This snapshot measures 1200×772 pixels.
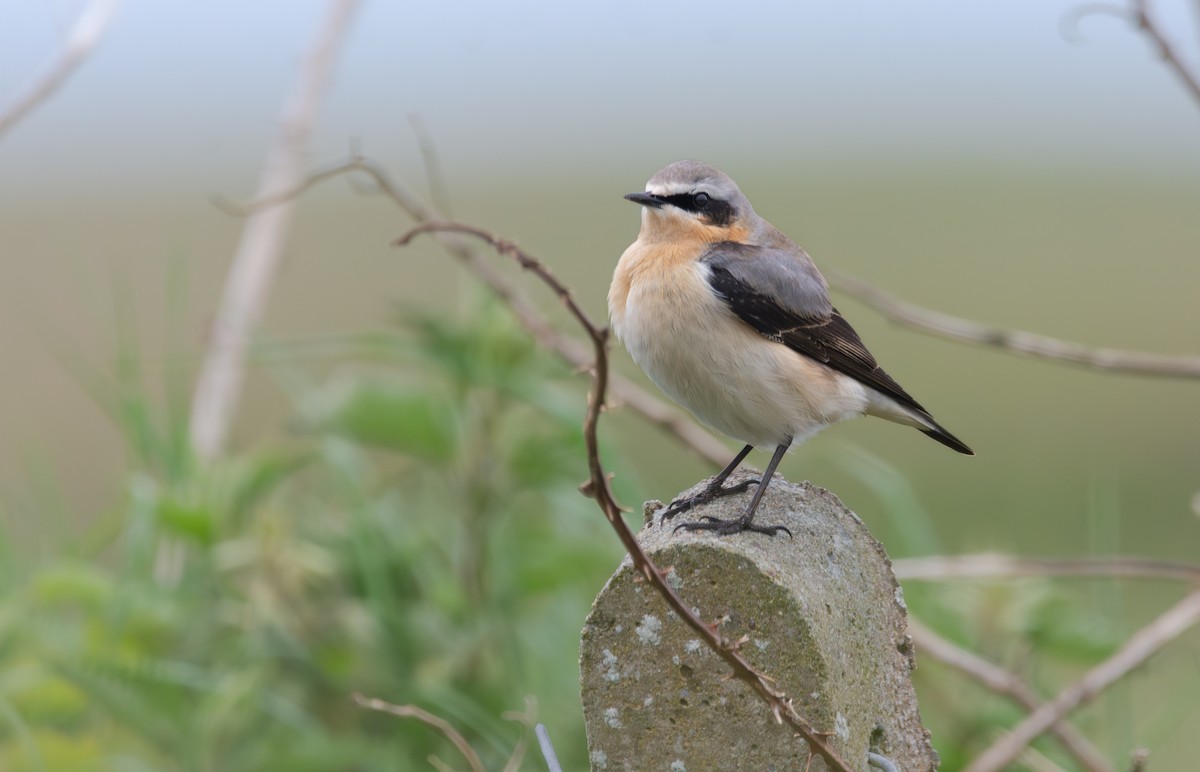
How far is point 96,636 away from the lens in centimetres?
373

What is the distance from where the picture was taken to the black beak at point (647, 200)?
3395 millimetres

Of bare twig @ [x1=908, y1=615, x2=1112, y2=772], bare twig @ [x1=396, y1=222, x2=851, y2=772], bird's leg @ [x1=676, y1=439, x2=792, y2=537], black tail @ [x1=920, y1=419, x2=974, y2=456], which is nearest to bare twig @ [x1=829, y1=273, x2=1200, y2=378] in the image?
black tail @ [x1=920, y1=419, x2=974, y2=456]

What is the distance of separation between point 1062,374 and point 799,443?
556 inches

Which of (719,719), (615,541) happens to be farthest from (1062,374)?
(719,719)

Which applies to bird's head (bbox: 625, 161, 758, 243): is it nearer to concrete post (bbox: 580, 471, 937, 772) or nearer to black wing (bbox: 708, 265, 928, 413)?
black wing (bbox: 708, 265, 928, 413)

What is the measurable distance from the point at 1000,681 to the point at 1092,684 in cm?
40

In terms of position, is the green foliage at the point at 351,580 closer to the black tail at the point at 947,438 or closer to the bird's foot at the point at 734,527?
the black tail at the point at 947,438

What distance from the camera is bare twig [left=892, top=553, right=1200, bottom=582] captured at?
11.0 feet

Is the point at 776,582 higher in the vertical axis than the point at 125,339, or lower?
higher

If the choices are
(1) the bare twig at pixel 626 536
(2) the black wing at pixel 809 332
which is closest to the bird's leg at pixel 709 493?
(2) the black wing at pixel 809 332

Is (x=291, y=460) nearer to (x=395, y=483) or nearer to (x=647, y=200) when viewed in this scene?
(x=395, y=483)

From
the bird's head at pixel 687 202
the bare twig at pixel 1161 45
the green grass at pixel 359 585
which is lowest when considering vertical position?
the green grass at pixel 359 585

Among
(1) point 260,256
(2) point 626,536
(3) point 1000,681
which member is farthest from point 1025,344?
(1) point 260,256

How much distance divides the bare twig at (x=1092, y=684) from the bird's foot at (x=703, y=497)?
0.74 m
